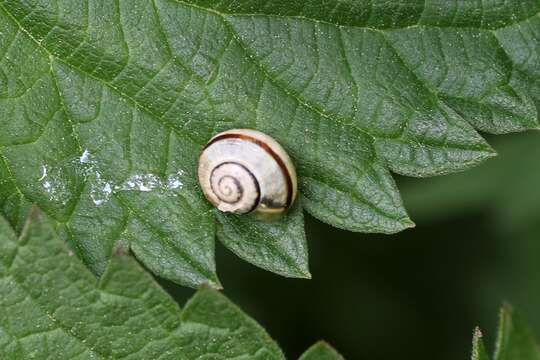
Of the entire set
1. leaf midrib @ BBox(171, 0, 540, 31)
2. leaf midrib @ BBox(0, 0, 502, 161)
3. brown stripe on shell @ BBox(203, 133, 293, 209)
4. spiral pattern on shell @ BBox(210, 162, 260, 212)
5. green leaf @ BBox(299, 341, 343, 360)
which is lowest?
green leaf @ BBox(299, 341, 343, 360)

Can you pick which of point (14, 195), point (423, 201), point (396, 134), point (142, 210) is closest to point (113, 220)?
point (142, 210)

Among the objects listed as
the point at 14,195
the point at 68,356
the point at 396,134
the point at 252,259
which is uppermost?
the point at 396,134

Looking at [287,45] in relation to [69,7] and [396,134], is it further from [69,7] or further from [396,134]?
[69,7]

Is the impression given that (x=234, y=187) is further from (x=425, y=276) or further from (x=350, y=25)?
(x=425, y=276)

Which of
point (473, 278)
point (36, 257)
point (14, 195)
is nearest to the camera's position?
point (36, 257)

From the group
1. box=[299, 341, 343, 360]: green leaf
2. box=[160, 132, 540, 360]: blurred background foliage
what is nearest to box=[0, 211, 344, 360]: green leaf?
box=[299, 341, 343, 360]: green leaf

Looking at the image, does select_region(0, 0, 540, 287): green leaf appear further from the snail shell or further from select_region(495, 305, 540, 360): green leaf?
select_region(495, 305, 540, 360): green leaf

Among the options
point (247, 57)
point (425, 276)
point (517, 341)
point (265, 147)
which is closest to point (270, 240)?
point (265, 147)
